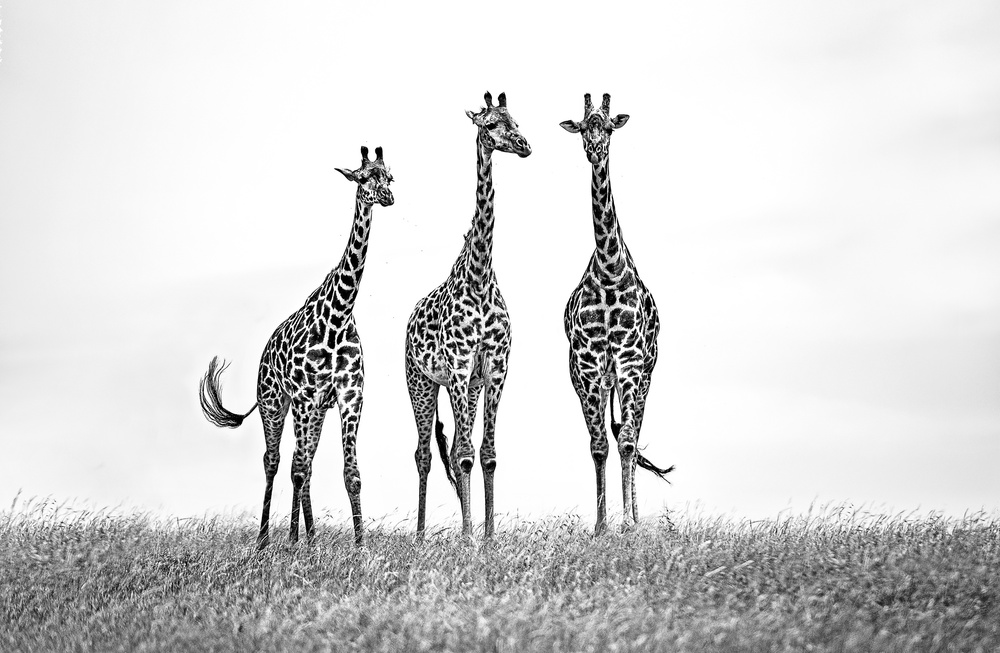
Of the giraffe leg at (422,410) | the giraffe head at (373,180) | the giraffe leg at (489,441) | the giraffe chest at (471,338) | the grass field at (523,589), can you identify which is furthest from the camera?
the giraffe leg at (422,410)

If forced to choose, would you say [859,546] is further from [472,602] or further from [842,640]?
[472,602]

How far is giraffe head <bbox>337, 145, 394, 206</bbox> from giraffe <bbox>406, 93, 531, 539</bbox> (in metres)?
1.19

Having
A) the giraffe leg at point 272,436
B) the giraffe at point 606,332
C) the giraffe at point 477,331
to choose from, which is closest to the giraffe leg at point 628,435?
the giraffe at point 606,332

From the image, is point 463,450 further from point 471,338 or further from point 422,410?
point 422,410

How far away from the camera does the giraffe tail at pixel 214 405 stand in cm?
1705

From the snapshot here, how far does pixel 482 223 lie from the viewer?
15188 mm

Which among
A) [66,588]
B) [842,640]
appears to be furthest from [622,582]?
[66,588]

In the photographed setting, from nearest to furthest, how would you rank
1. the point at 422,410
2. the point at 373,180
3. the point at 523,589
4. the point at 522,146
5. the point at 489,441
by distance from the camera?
the point at 523,589
the point at 522,146
the point at 489,441
the point at 373,180
the point at 422,410

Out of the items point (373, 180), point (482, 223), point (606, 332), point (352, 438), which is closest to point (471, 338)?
point (482, 223)

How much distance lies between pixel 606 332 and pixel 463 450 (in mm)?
2401

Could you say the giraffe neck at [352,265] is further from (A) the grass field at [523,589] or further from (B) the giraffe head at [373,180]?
(A) the grass field at [523,589]

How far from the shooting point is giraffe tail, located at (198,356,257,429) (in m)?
17.0

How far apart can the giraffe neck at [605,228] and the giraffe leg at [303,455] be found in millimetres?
4161

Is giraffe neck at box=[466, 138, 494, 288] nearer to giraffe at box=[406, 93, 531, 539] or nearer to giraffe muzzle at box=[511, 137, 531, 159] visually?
giraffe at box=[406, 93, 531, 539]
